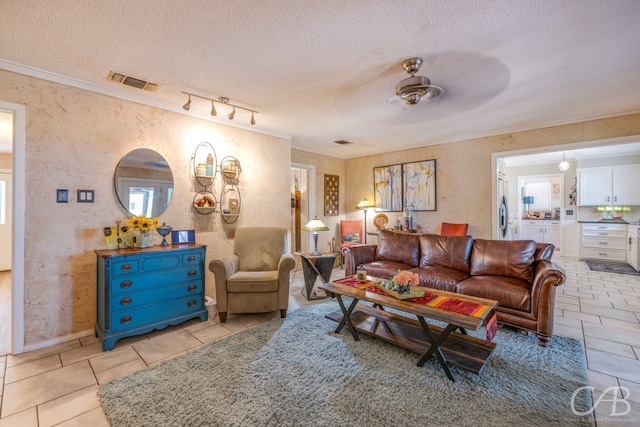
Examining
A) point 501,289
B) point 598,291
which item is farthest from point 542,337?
point 598,291

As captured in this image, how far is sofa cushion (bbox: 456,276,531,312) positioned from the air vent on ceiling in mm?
3798

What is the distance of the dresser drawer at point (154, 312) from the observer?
101 inches

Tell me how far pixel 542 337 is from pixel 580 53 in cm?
239

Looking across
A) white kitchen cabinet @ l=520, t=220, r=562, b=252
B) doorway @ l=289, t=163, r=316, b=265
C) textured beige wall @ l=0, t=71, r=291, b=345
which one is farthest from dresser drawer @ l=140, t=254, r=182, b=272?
white kitchen cabinet @ l=520, t=220, r=562, b=252

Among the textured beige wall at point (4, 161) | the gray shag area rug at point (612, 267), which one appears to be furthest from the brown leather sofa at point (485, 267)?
the textured beige wall at point (4, 161)

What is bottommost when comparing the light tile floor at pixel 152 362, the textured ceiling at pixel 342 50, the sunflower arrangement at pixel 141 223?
the light tile floor at pixel 152 362

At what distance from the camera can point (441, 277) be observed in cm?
322

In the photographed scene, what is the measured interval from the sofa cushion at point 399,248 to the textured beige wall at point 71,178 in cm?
275

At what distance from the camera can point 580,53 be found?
2.25 meters

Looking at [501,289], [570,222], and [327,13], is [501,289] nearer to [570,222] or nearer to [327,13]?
[327,13]

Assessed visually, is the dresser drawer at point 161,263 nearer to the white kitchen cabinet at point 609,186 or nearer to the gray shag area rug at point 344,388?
the gray shag area rug at point 344,388

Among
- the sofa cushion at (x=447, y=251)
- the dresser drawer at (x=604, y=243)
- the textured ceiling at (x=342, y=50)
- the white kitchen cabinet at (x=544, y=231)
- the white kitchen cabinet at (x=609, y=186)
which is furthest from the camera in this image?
the white kitchen cabinet at (x=544, y=231)

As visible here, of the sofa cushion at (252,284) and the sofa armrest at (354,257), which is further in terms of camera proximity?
the sofa armrest at (354,257)

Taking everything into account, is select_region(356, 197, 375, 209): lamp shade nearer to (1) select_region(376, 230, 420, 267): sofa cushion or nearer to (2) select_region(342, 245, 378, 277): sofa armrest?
(1) select_region(376, 230, 420, 267): sofa cushion
